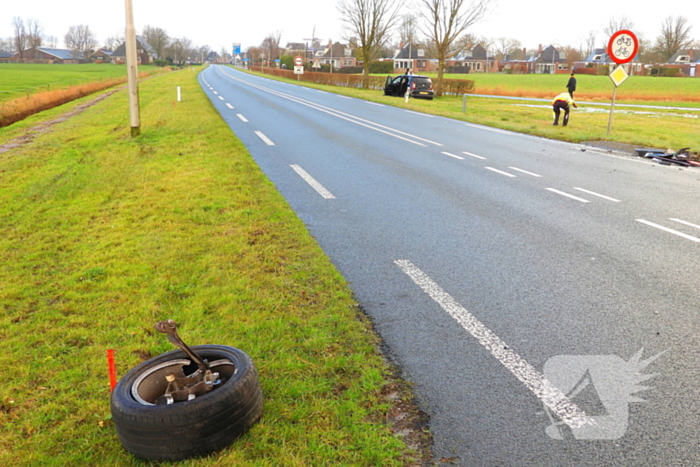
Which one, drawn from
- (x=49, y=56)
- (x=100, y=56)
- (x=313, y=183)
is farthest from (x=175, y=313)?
(x=100, y=56)

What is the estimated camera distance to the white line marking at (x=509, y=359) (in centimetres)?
303

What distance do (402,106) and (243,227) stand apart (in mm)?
21037

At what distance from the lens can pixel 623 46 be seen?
50.7 feet

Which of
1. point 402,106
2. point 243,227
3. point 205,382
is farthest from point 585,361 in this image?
point 402,106

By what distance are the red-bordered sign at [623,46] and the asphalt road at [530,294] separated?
19.7ft

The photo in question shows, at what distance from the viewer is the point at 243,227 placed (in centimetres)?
645

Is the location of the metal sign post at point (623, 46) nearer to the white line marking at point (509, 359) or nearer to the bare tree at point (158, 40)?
the white line marking at point (509, 359)

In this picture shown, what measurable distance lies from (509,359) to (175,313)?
250cm

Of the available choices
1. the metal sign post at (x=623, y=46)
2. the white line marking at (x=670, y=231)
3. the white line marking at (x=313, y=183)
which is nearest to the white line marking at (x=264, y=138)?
the white line marking at (x=313, y=183)

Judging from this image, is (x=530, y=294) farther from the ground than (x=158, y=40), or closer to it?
closer to it

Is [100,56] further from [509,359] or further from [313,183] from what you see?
[509,359]

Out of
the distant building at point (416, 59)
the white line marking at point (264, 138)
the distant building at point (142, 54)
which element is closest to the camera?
the white line marking at point (264, 138)

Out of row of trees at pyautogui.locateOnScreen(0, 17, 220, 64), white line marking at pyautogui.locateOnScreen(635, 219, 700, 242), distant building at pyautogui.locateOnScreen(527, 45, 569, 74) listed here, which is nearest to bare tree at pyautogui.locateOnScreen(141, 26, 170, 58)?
row of trees at pyautogui.locateOnScreen(0, 17, 220, 64)

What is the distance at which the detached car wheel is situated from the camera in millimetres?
2572
